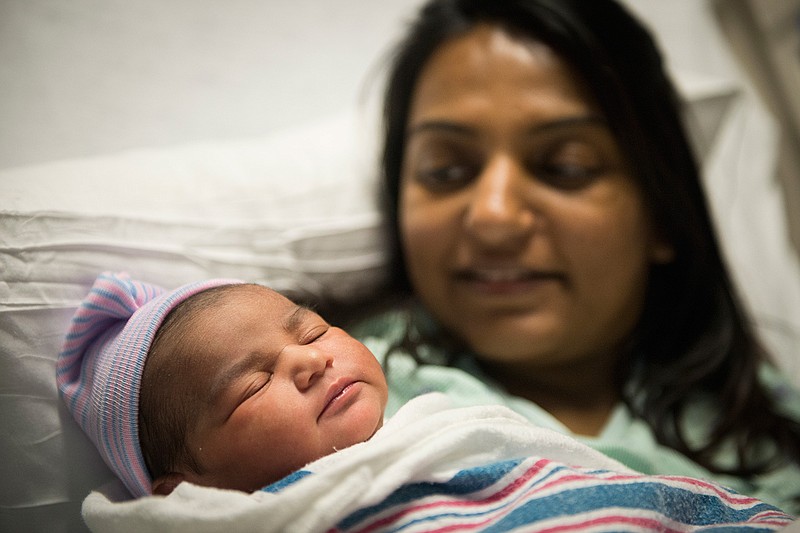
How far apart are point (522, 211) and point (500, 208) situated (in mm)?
43

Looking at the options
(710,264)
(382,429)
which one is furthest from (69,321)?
(710,264)

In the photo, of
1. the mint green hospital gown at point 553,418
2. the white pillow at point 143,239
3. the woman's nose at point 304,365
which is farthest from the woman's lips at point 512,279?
the woman's nose at point 304,365

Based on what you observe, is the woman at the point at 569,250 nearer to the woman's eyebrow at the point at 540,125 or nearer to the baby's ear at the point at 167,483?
the woman's eyebrow at the point at 540,125

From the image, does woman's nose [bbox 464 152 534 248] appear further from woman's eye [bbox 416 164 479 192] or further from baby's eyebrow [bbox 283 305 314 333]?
baby's eyebrow [bbox 283 305 314 333]

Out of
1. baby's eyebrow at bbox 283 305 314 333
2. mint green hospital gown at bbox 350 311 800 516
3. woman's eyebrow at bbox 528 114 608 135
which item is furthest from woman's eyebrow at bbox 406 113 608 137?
baby's eyebrow at bbox 283 305 314 333

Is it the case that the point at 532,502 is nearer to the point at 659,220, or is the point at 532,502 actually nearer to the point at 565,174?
the point at 565,174

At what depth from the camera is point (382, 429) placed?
22.9 inches

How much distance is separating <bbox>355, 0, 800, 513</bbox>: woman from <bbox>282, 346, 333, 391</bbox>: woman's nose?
0.20 m

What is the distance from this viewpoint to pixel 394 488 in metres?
0.52

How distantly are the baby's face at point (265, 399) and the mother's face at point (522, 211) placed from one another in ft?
1.10

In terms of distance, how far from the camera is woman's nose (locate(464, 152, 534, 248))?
84 cm

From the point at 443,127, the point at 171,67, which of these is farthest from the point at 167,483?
the point at 171,67

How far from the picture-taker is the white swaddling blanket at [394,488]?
501mm

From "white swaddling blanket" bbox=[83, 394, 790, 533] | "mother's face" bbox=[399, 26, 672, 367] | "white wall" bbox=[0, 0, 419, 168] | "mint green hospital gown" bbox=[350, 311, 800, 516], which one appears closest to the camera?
"white swaddling blanket" bbox=[83, 394, 790, 533]
